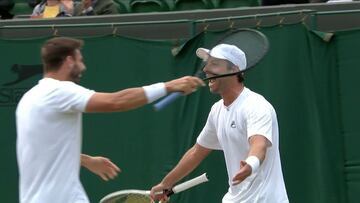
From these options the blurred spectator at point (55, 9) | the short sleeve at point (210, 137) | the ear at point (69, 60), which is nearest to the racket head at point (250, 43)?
the short sleeve at point (210, 137)

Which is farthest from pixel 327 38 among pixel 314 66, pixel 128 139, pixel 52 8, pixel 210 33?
pixel 52 8

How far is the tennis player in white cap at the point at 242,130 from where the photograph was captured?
609cm

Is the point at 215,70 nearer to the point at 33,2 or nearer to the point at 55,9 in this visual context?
the point at 55,9

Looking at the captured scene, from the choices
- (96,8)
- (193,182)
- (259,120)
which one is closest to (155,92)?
(259,120)

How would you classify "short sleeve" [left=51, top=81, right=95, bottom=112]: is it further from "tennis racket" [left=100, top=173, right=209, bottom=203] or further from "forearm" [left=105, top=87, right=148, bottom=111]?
"tennis racket" [left=100, top=173, right=209, bottom=203]

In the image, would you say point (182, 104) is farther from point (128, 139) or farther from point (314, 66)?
point (314, 66)

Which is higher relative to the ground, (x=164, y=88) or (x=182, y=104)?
(x=164, y=88)

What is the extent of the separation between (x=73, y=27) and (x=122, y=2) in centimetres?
230

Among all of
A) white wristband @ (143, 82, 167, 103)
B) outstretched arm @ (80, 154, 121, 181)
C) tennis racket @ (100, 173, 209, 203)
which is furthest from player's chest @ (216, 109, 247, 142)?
white wristband @ (143, 82, 167, 103)

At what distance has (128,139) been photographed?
9.06 meters

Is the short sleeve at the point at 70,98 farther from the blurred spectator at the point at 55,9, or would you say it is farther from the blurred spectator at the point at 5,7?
the blurred spectator at the point at 5,7

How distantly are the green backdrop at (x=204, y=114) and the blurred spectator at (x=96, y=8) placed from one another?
4.21 ft

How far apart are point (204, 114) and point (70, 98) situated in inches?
139

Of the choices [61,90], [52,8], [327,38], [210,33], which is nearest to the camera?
[61,90]
